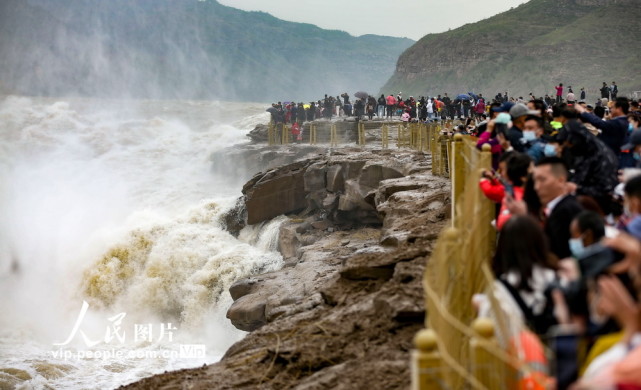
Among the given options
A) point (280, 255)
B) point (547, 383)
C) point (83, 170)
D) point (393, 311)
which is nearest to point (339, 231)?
point (280, 255)

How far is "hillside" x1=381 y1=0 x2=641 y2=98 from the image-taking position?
59.7 m

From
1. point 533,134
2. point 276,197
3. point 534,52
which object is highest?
point 534,52

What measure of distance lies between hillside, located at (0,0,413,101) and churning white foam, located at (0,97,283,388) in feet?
Answer: 163

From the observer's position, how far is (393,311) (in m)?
7.42

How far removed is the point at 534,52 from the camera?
6869cm

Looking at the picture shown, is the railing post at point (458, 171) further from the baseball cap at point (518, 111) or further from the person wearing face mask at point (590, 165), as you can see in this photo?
the person wearing face mask at point (590, 165)

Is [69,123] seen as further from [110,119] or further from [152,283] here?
[152,283]

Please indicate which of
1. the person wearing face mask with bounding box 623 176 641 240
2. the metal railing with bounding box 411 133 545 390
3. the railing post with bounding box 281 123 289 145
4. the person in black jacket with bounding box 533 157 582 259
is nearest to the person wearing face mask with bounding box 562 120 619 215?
the metal railing with bounding box 411 133 545 390

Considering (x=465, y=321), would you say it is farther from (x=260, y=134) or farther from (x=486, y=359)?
(x=260, y=134)

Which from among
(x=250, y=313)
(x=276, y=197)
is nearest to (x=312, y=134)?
(x=276, y=197)

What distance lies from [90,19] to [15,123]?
73976mm

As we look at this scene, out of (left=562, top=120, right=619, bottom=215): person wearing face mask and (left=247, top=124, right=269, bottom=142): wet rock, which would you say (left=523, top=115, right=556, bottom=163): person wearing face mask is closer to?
(left=562, top=120, right=619, bottom=215): person wearing face mask

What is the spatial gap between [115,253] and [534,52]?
51.0 m

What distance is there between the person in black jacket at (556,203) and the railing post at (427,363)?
1724 millimetres
